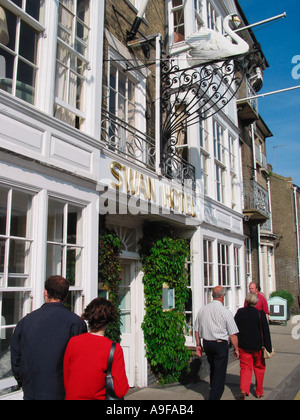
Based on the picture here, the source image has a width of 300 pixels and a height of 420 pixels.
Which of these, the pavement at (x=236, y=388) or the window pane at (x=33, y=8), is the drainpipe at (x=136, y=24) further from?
the pavement at (x=236, y=388)

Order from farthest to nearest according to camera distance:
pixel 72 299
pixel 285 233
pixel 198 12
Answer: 1. pixel 285 233
2. pixel 198 12
3. pixel 72 299

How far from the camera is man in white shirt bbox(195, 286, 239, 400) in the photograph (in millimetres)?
5426

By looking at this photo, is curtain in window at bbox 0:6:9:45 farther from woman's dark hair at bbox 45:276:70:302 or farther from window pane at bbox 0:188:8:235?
woman's dark hair at bbox 45:276:70:302

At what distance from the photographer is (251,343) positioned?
239 inches

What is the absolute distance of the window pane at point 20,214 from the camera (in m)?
4.19

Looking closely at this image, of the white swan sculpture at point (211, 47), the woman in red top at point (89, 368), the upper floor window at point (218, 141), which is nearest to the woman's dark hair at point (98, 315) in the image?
the woman in red top at point (89, 368)

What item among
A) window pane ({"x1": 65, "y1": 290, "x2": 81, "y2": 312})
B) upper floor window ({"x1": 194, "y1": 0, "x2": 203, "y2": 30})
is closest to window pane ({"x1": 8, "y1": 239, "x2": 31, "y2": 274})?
window pane ({"x1": 65, "y1": 290, "x2": 81, "y2": 312})

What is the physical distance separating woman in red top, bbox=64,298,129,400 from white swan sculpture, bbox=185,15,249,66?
603 cm

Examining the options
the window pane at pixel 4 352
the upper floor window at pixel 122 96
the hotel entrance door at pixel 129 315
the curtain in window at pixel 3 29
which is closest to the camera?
the window pane at pixel 4 352

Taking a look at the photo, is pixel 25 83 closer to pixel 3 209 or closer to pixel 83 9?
pixel 3 209

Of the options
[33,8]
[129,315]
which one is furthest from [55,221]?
[129,315]

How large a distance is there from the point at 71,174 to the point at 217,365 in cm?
326
